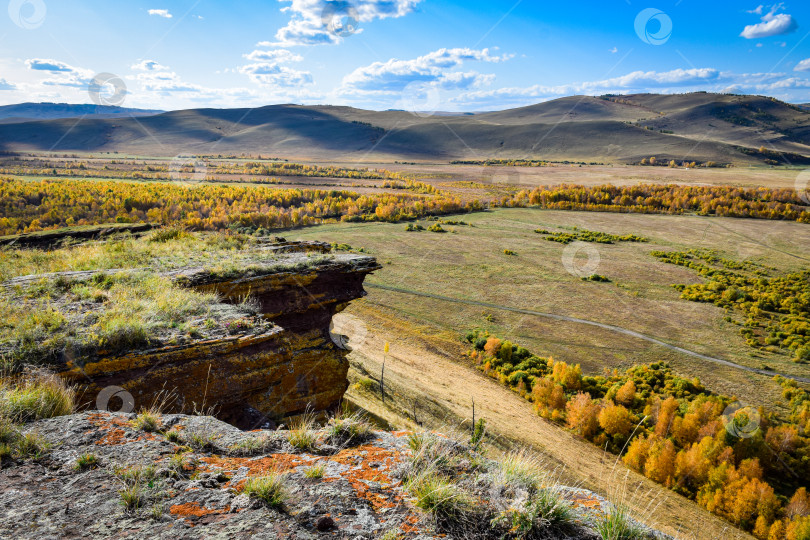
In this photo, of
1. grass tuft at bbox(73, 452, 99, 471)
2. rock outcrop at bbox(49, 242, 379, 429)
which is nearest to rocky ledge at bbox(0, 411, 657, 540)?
grass tuft at bbox(73, 452, 99, 471)

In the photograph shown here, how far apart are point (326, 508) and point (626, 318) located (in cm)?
4111

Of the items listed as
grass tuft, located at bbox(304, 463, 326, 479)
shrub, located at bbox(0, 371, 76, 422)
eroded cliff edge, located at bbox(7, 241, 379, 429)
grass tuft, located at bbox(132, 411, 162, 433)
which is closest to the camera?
grass tuft, located at bbox(304, 463, 326, 479)

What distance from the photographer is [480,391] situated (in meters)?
26.7

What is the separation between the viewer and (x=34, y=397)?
5.31 meters

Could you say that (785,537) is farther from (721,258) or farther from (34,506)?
(721,258)

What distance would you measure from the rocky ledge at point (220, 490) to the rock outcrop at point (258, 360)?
6.12ft

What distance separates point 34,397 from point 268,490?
3.71 metres

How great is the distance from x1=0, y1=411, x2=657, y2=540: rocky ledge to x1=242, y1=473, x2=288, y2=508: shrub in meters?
0.03

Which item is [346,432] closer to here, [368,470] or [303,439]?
[303,439]

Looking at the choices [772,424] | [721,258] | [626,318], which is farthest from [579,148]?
[772,424]

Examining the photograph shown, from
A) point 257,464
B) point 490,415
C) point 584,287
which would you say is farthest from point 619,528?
point 584,287

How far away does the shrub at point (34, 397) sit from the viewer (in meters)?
5.04

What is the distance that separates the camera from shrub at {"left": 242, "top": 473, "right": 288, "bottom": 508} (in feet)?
13.2

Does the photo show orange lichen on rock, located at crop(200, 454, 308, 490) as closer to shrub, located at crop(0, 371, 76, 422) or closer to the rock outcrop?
shrub, located at crop(0, 371, 76, 422)
